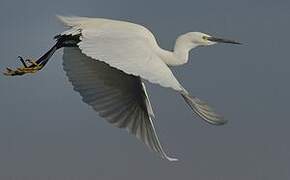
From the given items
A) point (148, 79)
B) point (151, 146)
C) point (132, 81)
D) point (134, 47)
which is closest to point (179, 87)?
point (148, 79)

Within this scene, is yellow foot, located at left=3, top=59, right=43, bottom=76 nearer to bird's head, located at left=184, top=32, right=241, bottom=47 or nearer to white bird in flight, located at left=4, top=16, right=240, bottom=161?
white bird in flight, located at left=4, top=16, right=240, bottom=161

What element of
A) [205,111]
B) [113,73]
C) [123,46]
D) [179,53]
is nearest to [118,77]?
[113,73]

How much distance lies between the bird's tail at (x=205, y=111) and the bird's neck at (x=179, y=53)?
1.20 meters

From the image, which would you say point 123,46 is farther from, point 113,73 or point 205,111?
point 113,73

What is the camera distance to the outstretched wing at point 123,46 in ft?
12.8

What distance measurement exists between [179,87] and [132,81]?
1670mm

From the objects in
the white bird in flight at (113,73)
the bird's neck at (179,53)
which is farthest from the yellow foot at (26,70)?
the bird's neck at (179,53)

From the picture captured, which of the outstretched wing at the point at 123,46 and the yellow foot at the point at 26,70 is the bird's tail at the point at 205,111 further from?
the yellow foot at the point at 26,70

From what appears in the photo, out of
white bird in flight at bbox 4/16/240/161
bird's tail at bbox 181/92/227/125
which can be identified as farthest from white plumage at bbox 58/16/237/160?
bird's tail at bbox 181/92/227/125

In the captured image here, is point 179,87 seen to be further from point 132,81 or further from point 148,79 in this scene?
point 132,81

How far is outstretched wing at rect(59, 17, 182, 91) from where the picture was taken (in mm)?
3908

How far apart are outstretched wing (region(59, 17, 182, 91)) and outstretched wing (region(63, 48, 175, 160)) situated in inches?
12.6

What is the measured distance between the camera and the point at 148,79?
381 cm

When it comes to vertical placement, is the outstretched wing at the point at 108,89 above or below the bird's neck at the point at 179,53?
below
